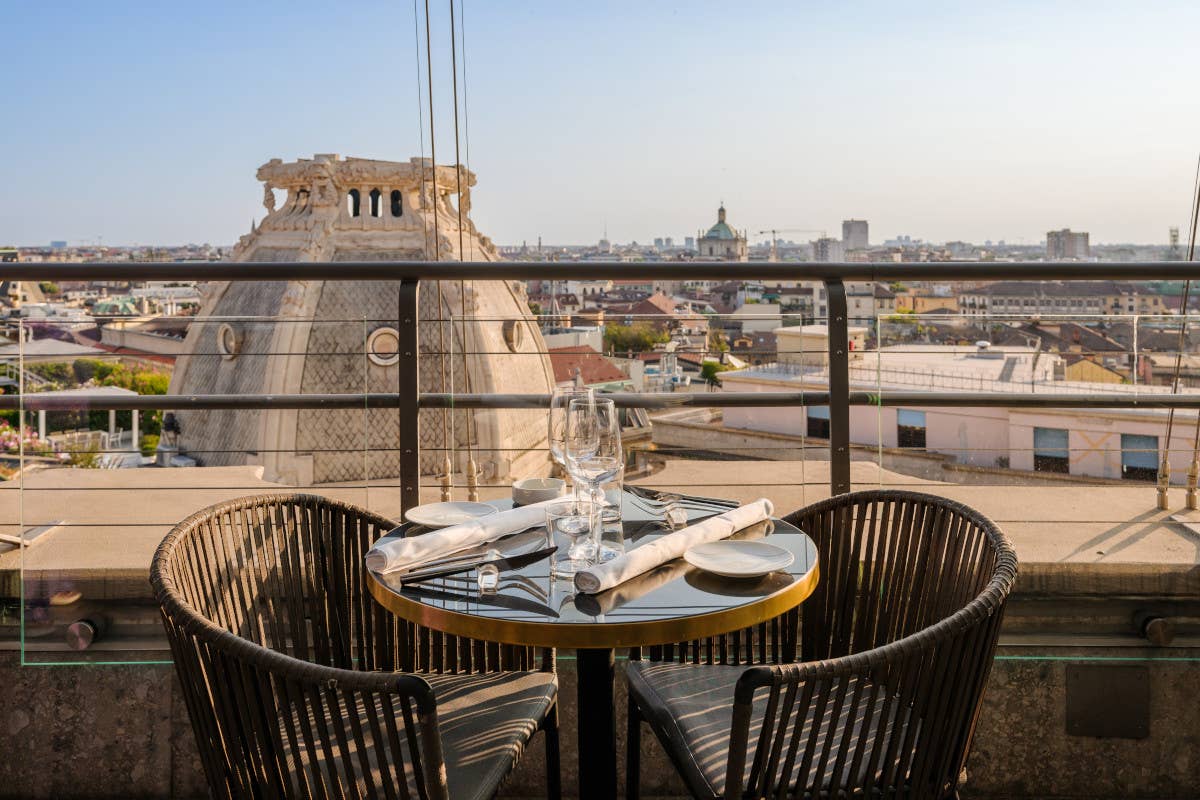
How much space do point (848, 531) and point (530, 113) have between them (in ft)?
124

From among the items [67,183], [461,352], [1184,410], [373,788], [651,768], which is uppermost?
[67,183]

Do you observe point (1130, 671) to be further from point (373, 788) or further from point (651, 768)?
point (373, 788)

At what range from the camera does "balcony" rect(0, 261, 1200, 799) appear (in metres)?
2.12

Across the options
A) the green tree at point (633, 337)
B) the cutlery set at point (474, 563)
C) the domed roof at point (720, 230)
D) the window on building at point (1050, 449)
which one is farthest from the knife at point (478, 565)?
the domed roof at point (720, 230)

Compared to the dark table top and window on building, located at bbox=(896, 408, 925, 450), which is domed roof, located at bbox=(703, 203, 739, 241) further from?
the dark table top

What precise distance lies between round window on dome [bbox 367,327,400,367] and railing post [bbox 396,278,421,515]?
0.03 m

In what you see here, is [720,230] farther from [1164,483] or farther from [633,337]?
[633,337]

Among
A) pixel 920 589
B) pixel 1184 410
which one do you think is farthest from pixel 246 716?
pixel 1184 410

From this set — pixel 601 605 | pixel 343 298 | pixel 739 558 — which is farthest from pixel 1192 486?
pixel 343 298

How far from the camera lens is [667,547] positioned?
1.38 metres

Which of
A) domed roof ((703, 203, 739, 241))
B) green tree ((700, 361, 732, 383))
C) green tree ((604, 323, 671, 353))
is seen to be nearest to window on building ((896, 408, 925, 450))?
green tree ((700, 361, 732, 383))

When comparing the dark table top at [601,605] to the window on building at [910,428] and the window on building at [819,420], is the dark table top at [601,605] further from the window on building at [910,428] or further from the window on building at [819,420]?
the window on building at [910,428]

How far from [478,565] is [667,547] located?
27cm

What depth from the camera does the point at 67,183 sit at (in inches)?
1575
